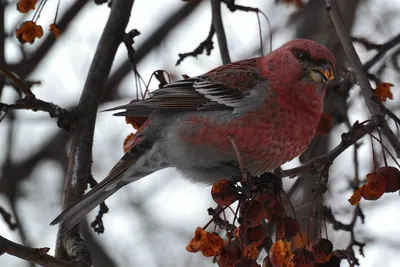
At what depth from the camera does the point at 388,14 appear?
5859 mm

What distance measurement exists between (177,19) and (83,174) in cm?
291

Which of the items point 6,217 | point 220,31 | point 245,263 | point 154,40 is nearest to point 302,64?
point 220,31

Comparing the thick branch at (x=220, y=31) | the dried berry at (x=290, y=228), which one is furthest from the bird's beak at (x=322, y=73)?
the dried berry at (x=290, y=228)

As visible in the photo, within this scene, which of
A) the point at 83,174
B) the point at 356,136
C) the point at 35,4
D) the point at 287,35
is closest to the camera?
the point at 356,136

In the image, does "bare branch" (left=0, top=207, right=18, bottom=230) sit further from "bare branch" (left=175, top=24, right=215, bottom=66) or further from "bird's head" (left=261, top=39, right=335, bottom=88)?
"bird's head" (left=261, top=39, right=335, bottom=88)

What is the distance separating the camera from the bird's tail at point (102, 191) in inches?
126

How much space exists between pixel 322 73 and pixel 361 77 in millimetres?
313

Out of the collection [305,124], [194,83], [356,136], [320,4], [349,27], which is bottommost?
[356,136]

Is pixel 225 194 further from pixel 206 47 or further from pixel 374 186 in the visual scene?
pixel 206 47

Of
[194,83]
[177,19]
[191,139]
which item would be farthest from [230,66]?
[177,19]

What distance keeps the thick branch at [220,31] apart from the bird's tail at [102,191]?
693mm

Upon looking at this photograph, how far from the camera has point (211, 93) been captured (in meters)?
3.72

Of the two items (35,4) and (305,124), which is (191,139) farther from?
(35,4)

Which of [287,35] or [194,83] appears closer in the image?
[194,83]
